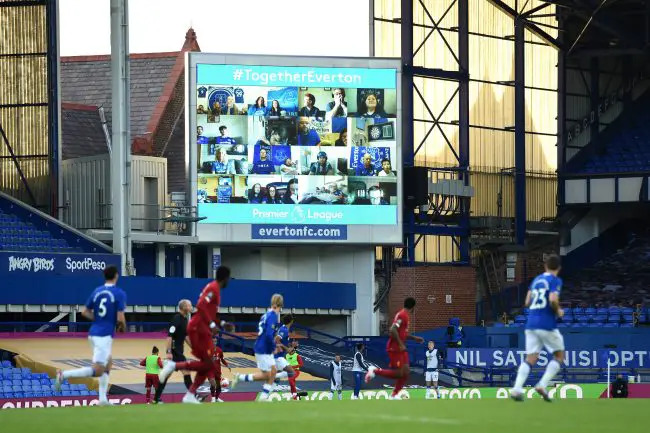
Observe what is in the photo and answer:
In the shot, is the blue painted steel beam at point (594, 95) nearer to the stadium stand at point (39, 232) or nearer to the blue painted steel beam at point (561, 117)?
the blue painted steel beam at point (561, 117)

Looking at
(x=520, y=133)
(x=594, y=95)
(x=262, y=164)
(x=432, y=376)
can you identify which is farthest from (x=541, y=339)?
(x=594, y=95)

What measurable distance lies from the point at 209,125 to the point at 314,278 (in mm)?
7424

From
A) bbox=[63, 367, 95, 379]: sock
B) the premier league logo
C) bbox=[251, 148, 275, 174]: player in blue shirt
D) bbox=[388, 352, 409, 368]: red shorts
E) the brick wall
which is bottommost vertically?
the brick wall

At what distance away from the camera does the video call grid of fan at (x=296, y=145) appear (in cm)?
4956

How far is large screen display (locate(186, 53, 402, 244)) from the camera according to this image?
49.6m

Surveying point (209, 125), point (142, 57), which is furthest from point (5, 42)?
point (142, 57)

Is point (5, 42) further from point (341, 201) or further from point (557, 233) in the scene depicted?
point (557, 233)

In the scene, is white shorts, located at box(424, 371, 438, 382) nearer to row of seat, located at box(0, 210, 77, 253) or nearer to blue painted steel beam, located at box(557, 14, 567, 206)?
row of seat, located at box(0, 210, 77, 253)

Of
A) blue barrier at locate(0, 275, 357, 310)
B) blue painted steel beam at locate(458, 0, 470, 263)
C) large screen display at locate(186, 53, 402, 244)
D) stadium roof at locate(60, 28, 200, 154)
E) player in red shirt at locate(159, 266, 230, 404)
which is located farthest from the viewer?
stadium roof at locate(60, 28, 200, 154)

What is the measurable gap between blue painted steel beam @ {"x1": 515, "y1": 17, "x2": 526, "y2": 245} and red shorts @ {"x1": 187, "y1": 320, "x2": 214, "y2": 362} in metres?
Answer: 37.9

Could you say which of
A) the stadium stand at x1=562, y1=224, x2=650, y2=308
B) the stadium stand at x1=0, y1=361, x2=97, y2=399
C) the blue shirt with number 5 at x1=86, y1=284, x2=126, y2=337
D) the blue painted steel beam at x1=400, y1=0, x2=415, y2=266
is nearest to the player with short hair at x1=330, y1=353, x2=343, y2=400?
the stadium stand at x1=0, y1=361, x2=97, y2=399

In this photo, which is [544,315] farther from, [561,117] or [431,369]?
[561,117]

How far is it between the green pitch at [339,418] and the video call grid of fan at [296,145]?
95.6 feet

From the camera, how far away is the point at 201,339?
21.4 m
